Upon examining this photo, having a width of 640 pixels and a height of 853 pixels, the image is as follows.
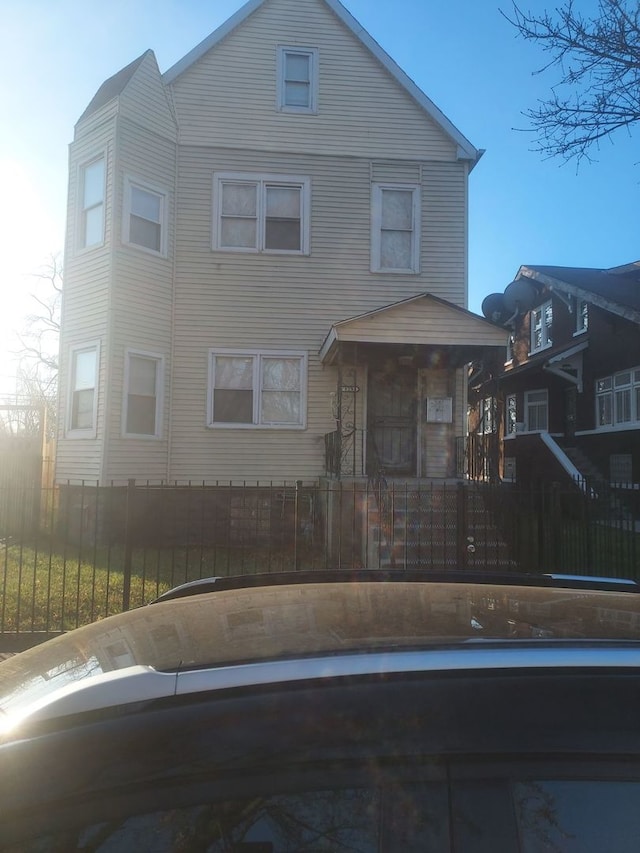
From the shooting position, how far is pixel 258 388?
553 inches

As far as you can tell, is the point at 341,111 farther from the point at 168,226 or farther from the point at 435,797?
the point at 435,797

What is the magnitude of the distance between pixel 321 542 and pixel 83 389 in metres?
5.80

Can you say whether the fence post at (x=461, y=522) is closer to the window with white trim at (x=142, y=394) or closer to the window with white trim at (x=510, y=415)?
the window with white trim at (x=142, y=394)

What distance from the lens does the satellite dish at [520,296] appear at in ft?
65.7

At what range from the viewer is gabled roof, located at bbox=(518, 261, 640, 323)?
18891 mm

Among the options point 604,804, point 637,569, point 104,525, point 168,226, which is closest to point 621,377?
point 637,569

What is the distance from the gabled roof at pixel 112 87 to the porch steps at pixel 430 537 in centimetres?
988

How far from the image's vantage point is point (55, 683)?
1.61 metres

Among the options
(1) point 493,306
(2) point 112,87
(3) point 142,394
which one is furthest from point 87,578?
(1) point 493,306

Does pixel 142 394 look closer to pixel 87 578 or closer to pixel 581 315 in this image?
pixel 87 578

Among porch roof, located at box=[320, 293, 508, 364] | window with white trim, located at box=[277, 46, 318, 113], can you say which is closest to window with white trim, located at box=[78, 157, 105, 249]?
window with white trim, located at box=[277, 46, 318, 113]

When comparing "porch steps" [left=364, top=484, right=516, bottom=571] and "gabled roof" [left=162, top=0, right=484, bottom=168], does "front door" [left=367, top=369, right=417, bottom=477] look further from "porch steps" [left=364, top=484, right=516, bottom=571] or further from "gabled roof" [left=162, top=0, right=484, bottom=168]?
"gabled roof" [left=162, top=0, right=484, bottom=168]

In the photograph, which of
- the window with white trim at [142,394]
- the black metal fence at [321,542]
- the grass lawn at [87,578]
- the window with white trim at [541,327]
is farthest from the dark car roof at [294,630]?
the window with white trim at [541,327]

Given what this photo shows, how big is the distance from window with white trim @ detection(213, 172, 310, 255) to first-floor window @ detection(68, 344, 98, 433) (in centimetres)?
365
